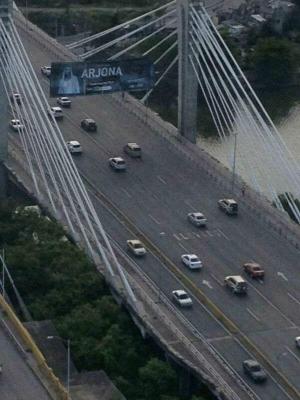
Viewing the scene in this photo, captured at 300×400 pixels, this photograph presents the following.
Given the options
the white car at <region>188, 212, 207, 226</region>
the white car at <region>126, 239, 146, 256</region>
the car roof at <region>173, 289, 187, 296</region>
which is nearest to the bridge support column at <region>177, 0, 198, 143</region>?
the white car at <region>188, 212, 207, 226</region>

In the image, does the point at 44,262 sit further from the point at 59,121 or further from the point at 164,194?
the point at 59,121

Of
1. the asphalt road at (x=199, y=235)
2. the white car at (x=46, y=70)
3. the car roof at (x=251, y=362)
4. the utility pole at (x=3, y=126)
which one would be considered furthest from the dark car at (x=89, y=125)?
the car roof at (x=251, y=362)

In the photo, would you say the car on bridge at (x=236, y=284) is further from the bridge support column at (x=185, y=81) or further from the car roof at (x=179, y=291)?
the bridge support column at (x=185, y=81)

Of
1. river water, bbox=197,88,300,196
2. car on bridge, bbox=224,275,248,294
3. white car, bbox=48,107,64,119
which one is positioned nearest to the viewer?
car on bridge, bbox=224,275,248,294

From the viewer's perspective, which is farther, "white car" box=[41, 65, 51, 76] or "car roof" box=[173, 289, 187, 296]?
"white car" box=[41, 65, 51, 76]

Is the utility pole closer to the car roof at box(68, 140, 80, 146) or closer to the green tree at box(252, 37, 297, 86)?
the car roof at box(68, 140, 80, 146)

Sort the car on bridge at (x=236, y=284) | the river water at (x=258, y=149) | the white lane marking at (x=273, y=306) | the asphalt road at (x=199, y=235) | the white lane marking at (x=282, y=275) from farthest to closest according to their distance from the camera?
the river water at (x=258, y=149) < the white lane marking at (x=282, y=275) < the car on bridge at (x=236, y=284) < the white lane marking at (x=273, y=306) < the asphalt road at (x=199, y=235)

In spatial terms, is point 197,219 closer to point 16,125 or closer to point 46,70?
point 16,125
